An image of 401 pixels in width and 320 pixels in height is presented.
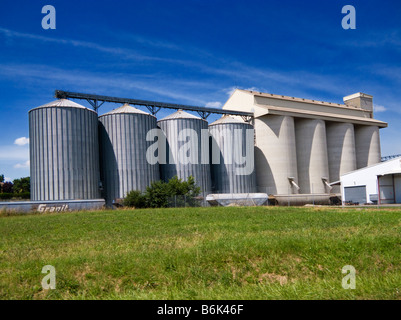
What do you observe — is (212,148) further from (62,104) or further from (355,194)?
(62,104)

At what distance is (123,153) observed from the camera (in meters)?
46.3

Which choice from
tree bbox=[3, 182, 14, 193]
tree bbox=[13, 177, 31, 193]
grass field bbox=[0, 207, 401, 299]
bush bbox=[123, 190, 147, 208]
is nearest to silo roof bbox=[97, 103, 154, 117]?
bush bbox=[123, 190, 147, 208]

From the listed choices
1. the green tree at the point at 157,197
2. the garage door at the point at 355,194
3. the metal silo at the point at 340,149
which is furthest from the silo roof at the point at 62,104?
the metal silo at the point at 340,149

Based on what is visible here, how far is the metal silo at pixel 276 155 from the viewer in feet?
188

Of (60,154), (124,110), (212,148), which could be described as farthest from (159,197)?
(212,148)

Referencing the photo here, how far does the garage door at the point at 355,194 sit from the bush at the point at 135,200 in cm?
2631

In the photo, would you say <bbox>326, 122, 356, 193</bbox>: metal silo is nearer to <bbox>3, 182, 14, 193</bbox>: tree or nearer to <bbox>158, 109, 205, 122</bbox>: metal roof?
<bbox>158, 109, 205, 122</bbox>: metal roof

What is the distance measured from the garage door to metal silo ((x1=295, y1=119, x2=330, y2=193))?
13.0 metres

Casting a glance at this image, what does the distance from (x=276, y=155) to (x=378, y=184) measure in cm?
1877

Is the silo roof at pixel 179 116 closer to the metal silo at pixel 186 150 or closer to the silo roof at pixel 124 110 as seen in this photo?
the metal silo at pixel 186 150

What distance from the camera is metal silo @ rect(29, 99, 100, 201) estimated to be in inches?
1647

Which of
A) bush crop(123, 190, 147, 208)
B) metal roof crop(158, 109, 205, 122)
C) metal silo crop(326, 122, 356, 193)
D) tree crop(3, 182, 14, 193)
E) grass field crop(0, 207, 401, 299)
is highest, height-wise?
metal roof crop(158, 109, 205, 122)

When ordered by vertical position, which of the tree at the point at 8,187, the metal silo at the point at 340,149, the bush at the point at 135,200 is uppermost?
the metal silo at the point at 340,149

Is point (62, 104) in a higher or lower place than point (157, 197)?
higher
